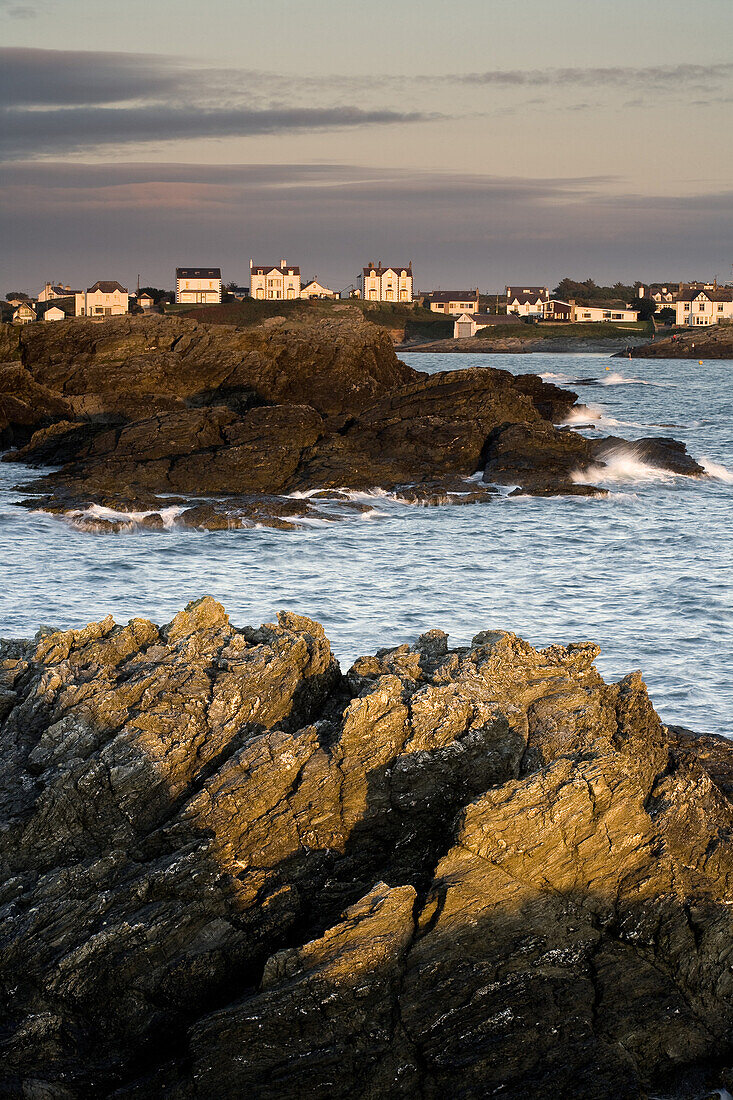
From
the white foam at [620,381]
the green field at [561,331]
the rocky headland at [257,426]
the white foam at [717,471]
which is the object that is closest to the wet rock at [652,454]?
the rocky headland at [257,426]

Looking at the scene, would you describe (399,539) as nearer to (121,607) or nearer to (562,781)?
(121,607)

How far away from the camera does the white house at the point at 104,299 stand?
140625mm

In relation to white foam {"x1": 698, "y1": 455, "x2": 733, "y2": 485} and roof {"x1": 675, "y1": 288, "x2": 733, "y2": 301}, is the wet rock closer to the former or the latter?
white foam {"x1": 698, "y1": 455, "x2": 733, "y2": 485}

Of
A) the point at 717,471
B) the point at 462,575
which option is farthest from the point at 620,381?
the point at 462,575

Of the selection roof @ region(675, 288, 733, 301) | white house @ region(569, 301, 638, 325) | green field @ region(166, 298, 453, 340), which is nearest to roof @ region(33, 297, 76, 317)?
green field @ region(166, 298, 453, 340)

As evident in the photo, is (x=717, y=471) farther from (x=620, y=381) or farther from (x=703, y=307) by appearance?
(x=703, y=307)

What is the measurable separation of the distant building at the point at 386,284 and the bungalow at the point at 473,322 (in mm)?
13032

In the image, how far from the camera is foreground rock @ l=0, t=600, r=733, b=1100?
699 cm

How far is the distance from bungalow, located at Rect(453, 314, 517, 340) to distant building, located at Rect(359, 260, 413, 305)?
1303 centimetres

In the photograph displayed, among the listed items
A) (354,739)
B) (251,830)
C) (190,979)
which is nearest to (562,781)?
(354,739)

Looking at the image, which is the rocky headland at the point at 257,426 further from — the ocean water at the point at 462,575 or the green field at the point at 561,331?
the green field at the point at 561,331

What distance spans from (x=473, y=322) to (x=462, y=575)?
526 ft

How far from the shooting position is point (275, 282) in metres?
173

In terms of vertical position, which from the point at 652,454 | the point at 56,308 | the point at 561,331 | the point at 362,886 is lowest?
the point at 362,886
